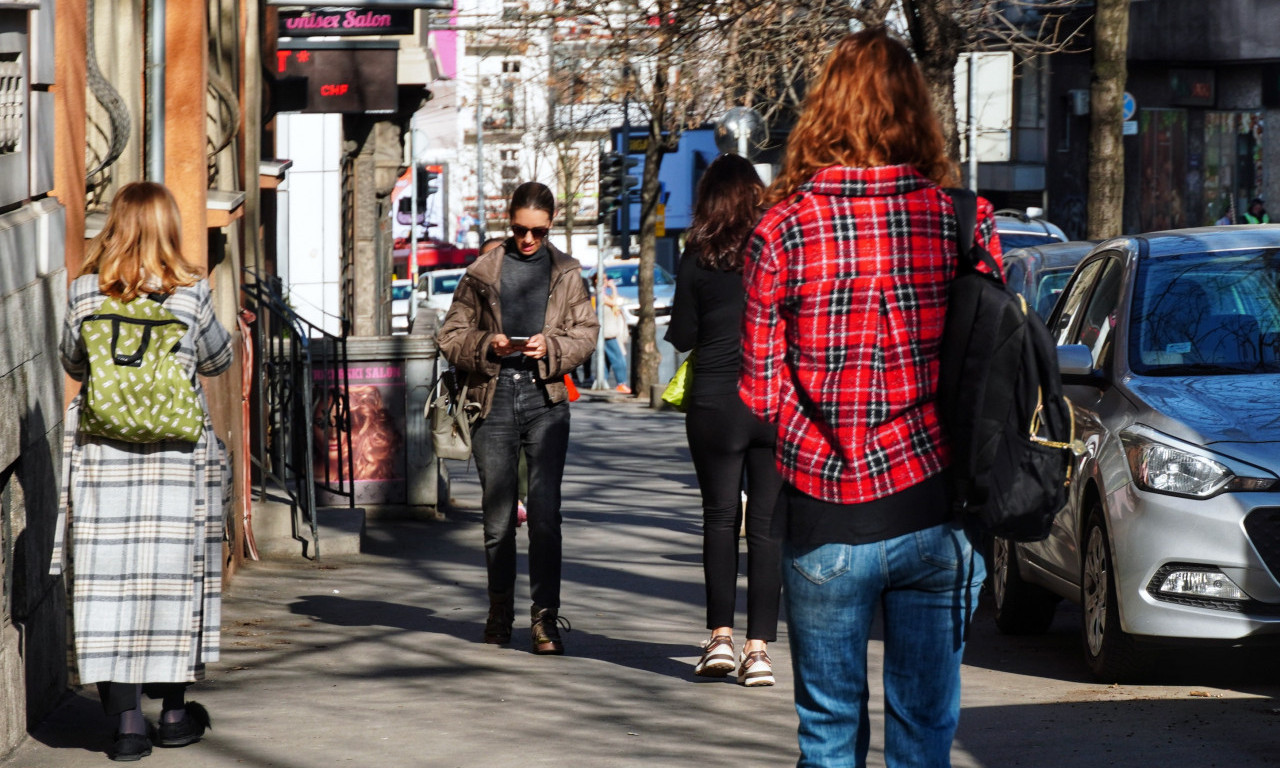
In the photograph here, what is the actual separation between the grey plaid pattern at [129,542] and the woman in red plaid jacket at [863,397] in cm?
270

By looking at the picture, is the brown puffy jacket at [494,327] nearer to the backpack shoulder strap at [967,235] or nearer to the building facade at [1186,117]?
the backpack shoulder strap at [967,235]

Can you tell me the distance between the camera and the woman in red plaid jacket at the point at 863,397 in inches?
137

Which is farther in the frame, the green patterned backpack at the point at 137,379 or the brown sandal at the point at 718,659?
the brown sandal at the point at 718,659

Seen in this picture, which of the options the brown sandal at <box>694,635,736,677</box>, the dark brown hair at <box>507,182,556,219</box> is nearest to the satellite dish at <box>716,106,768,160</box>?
the dark brown hair at <box>507,182,556,219</box>

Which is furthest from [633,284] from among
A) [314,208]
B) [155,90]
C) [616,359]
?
[155,90]

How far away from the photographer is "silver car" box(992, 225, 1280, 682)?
646 cm

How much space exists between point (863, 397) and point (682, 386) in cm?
374

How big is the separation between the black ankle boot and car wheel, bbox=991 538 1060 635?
2.18 metres

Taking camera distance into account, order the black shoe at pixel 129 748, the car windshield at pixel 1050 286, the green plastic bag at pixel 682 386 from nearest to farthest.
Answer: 1. the black shoe at pixel 129 748
2. the green plastic bag at pixel 682 386
3. the car windshield at pixel 1050 286

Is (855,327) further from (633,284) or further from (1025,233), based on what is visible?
(633,284)

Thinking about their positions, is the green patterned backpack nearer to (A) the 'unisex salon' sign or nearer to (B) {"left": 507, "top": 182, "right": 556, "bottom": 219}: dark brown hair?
(B) {"left": 507, "top": 182, "right": 556, "bottom": 219}: dark brown hair

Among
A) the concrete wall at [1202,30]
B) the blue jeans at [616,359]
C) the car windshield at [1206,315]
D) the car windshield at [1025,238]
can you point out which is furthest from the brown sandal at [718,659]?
the concrete wall at [1202,30]

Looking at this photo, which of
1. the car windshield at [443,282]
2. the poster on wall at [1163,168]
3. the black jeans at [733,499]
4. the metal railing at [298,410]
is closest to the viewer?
the black jeans at [733,499]

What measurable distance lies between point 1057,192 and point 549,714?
43.9 metres
